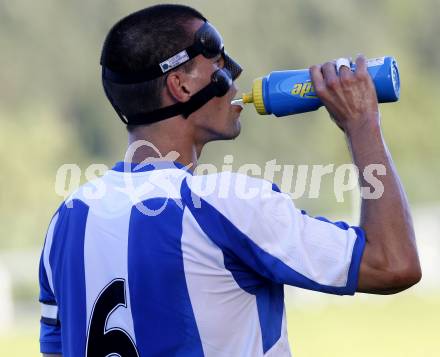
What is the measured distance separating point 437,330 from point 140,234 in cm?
935

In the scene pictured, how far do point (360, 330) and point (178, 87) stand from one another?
9391 millimetres

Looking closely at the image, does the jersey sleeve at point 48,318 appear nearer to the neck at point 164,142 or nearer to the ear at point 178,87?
the neck at point 164,142

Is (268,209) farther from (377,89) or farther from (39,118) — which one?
(39,118)

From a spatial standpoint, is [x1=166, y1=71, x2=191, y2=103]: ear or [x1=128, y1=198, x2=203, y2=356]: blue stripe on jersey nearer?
[x1=128, y1=198, x2=203, y2=356]: blue stripe on jersey

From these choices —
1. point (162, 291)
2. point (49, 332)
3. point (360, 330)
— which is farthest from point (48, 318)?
point (360, 330)

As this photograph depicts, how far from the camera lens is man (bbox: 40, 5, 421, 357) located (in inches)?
118

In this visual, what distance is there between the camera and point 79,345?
3.23 metres

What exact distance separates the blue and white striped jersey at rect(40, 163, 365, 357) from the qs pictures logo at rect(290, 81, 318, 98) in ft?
1.39

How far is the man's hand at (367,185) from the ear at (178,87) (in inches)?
17.5

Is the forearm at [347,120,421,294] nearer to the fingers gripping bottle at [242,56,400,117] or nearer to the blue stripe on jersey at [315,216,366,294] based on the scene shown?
the blue stripe on jersey at [315,216,366,294]

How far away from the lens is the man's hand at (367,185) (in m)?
2.95

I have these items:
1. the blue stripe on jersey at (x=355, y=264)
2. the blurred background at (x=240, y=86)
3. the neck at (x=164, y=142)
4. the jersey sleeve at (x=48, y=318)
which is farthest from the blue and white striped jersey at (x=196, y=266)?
the blurred background at (x=240, y=86)

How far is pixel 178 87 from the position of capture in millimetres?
3438

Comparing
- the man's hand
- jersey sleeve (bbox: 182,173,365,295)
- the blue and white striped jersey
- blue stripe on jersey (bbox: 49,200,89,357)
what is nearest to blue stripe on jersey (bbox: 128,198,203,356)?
the blue and white striped jersey
